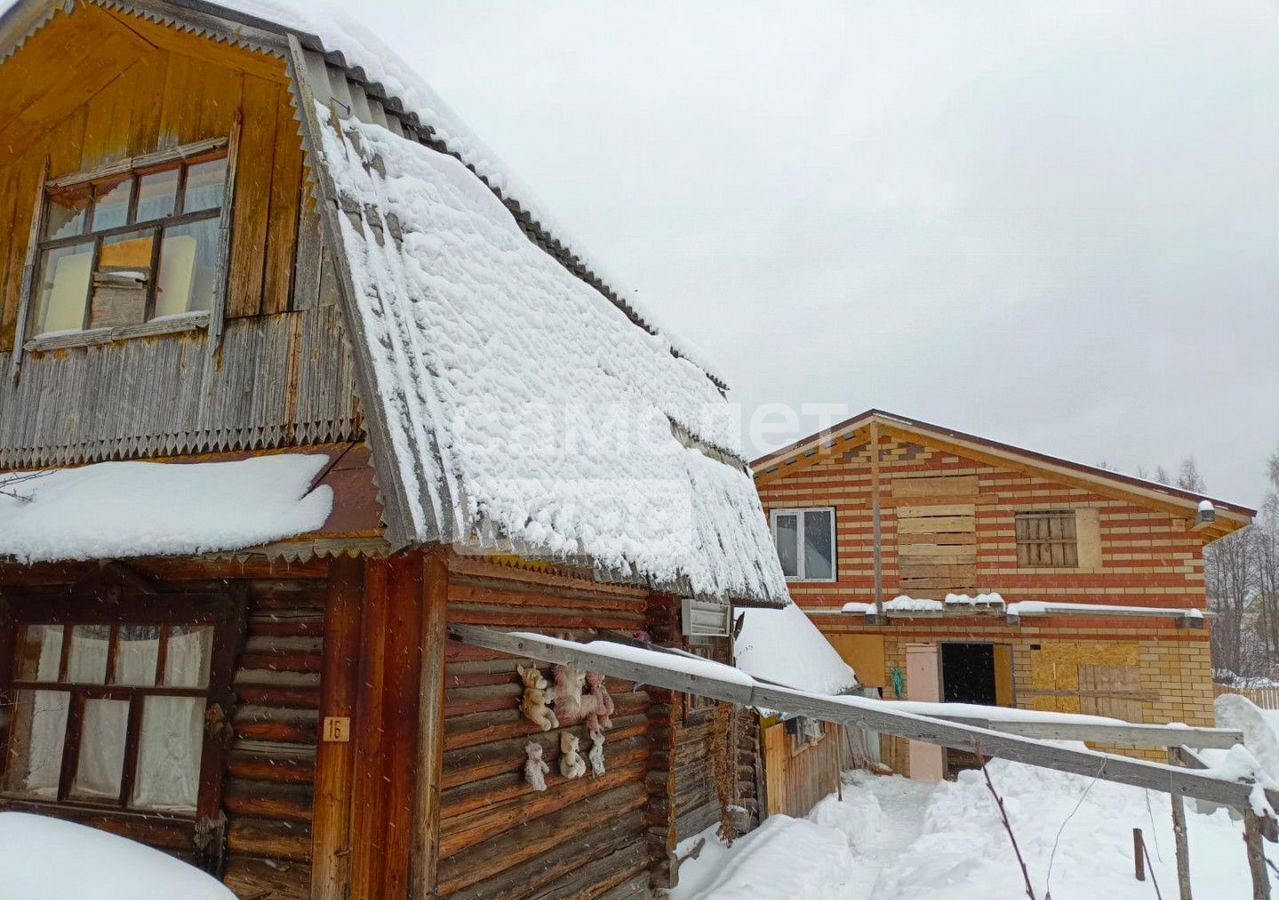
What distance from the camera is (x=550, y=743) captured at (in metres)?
6.84

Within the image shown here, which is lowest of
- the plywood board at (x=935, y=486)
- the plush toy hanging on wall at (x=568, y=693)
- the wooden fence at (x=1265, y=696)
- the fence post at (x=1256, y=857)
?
the wooden fence at (x=1265, y=696)

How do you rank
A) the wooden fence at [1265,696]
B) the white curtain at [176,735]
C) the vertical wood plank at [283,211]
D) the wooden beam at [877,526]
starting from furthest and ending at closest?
the wooden fence at [1265,696] → the wooden beam at [877,526] → the vertical wood plank at [283,211] → the white curtain at [176,735]

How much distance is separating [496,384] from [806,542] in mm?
14908

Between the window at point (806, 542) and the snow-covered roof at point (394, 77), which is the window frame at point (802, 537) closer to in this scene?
the window at point (806, 542)

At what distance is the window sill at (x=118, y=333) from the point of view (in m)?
6.22

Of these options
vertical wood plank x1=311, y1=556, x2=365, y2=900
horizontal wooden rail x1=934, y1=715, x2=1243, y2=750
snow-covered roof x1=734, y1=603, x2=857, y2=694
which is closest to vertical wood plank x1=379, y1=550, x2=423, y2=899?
vertical wood plank x1=311, y1=556, x2=365, y2=900

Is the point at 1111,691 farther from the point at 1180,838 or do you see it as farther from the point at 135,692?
the point at 135,692

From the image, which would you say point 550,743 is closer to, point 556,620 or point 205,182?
point 556,620

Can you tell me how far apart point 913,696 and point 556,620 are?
43.6 ft

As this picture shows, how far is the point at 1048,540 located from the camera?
17.8 metres

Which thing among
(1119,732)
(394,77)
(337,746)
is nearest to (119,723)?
(337,746)

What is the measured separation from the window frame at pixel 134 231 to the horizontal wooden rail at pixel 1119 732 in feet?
19.0

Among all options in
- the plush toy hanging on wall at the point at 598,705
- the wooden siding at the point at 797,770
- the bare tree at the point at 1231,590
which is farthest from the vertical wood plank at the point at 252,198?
the bare tree at the point at 1231,590

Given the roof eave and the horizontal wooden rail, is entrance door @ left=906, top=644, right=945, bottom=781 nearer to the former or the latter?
the roof eave
